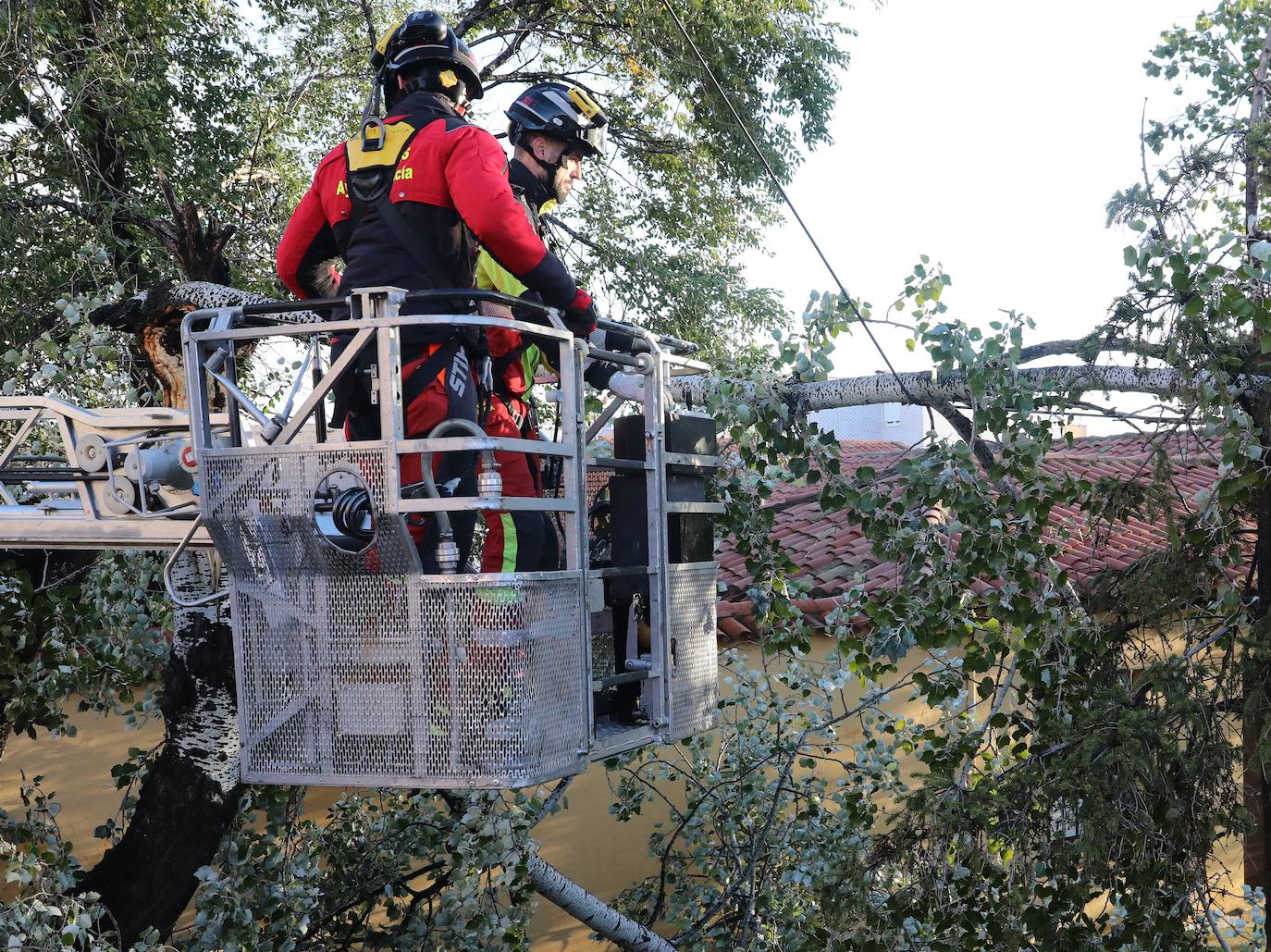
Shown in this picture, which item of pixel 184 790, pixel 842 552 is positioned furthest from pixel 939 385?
pixel 842 552

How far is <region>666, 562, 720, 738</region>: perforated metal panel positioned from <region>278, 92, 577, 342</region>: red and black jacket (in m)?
1.06

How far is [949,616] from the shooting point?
4.66 metres

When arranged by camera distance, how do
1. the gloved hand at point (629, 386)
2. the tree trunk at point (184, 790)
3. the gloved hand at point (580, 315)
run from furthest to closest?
the tree trunk at point (184, 790)
the gloved hand at point (629, 386)
the gloved hand at point (580, 315)

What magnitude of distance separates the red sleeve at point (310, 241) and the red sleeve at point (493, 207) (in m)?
0.64

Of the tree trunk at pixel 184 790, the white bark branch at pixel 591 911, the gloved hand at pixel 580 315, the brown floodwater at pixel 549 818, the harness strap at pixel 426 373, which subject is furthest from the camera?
the brown floodwater at pixel 549 818

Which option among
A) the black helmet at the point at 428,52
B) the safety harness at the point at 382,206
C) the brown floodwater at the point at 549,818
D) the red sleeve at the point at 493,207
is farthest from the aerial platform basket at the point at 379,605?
the brown floodwater at the point at 549,818

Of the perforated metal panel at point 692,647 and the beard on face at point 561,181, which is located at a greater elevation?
the beard on face at point 561,181

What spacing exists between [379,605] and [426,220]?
4.33 feet

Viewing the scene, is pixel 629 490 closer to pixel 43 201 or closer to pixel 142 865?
pixel 142 865

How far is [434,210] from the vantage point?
13.4 feet

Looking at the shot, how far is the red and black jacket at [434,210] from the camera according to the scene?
12.9ft

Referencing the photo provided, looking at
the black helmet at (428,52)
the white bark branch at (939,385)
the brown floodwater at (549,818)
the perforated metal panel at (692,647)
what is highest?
the black helmet at (428,52)

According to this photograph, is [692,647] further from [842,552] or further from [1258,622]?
[842,552]

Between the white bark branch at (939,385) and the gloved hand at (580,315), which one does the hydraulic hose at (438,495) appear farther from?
the white bark branch at (939,385)
